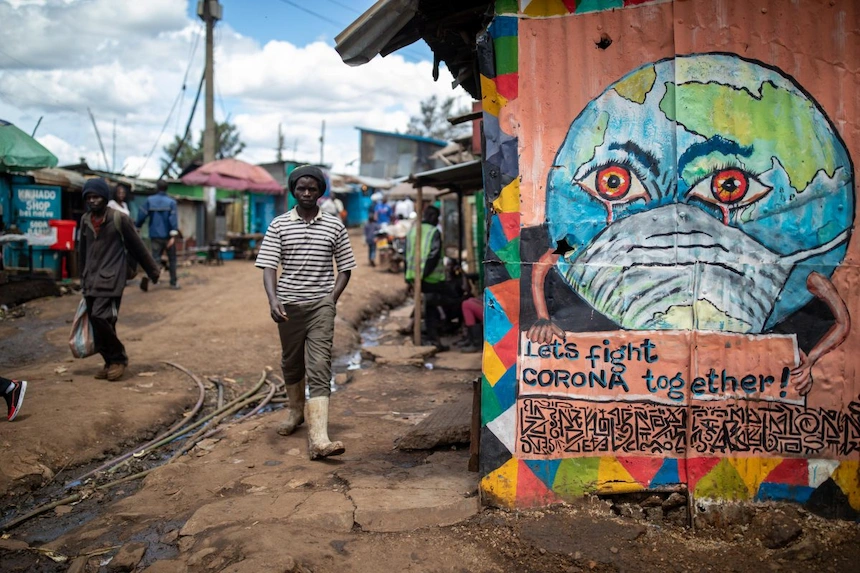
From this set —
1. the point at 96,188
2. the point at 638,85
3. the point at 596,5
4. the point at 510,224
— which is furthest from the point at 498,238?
the point at 96,188

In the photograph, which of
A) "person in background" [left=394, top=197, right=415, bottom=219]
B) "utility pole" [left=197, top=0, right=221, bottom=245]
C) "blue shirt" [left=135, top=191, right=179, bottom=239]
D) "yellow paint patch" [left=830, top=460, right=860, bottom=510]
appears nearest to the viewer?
"yellow paint patch" [left=830, top=460, right=860, bottom=510]

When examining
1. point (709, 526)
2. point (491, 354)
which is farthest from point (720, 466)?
point (491, 354)

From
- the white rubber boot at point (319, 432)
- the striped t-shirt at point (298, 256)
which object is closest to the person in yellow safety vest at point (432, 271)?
the striped t-shirt at point (298, 256)

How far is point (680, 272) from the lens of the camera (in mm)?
3691

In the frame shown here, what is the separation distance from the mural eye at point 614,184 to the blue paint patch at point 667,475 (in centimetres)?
143

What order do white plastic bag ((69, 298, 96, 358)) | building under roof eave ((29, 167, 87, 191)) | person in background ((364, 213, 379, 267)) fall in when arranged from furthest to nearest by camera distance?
person in background ((364, 213, 379, 267))
building under roof eave ((29, 167, 87, 191))
white plastic bag ((69, 298, 96, 358))

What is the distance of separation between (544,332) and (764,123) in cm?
158

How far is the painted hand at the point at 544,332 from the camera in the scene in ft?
12.4

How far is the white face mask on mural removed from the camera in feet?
11.9

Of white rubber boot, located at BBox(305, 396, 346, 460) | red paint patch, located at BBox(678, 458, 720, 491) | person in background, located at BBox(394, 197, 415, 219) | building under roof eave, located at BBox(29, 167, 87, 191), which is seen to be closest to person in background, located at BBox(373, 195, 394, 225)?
person in background, located at BBox(394, 197, 415, 219)

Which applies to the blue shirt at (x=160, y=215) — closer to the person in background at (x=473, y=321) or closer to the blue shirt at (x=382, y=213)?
the person in background at (x=473, y=321)

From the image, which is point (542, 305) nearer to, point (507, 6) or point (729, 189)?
point (729, 189)

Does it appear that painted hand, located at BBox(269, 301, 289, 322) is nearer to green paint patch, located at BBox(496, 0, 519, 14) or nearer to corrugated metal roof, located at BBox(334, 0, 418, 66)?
corrugated metal roof, located at BBox(334, 0, 418, 66)

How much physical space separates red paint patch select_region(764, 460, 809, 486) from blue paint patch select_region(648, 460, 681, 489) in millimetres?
453
